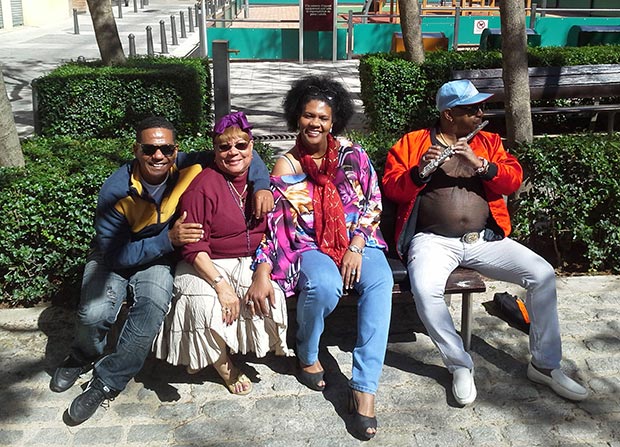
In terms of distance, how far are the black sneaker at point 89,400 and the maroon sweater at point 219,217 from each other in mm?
756

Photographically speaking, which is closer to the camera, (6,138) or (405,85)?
(6,138)

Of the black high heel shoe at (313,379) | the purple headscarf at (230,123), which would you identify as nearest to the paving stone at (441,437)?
the black high heel shoe at (313,379)

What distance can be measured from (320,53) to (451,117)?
575 inches

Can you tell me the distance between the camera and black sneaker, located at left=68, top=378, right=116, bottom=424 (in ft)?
11.7

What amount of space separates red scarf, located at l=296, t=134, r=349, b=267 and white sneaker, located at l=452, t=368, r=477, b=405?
844 millimetres

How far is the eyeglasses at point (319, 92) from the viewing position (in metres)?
4.03

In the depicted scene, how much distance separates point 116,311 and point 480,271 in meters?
2.00

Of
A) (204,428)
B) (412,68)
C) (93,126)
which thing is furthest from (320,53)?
(204,428)

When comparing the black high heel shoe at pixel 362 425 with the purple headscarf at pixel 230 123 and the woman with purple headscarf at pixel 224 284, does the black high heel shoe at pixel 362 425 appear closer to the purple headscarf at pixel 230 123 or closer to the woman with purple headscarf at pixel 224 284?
the woman with purple headscarf at pixel 224 284

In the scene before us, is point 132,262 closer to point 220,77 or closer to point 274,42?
point 220,77

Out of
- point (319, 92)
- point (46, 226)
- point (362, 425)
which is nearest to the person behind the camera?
point (362, 425)

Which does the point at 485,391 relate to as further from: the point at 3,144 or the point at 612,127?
the point at 612,127

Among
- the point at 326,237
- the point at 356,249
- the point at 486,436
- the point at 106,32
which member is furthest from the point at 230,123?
the point at 106,32

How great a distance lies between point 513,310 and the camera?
4559 mm
